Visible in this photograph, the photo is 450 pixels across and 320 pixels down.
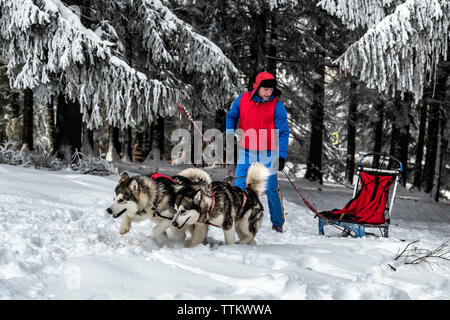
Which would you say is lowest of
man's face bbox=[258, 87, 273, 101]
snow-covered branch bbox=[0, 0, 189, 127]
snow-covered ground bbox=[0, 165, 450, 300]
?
snow-covered ground bbox=[0, 165, 450, 300]

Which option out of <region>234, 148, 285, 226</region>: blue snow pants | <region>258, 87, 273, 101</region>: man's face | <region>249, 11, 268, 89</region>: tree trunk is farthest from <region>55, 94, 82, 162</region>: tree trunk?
<region>258, 87, 273, 101</region>: man's face

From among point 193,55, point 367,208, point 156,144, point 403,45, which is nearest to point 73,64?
point 193,55

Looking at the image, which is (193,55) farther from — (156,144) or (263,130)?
(156,144)

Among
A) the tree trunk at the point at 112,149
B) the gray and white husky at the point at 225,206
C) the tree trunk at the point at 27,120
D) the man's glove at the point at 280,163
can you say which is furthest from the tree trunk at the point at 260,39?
the tree trunk at the point at 112,149

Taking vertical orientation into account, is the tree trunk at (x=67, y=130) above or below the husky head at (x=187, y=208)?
above

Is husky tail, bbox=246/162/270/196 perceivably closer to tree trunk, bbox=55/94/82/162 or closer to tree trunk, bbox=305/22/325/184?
tree trunk, bbox=55/94/82/162

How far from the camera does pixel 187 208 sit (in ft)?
13.4

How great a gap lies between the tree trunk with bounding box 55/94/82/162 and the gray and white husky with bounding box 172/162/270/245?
630 cm

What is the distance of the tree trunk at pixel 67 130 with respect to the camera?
377 inches

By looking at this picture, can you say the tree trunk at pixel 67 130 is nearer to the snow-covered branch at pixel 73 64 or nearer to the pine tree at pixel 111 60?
the pine tree at pixel 111 60

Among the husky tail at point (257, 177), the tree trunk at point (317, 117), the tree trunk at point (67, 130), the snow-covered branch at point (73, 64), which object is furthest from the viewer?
the tree trunk at point (317, 117)

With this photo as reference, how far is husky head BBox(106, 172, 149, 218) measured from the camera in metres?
4.16

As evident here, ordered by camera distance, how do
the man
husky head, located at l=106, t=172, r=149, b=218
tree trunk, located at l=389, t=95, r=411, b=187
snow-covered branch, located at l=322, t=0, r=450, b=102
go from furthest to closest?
1. tree trunk, located at l=389, t=95, r=411, b=187
2. snow-covered branch, located at l=322, t=0, r=450, b=102
3. the man
4. husky head, located at l=106, t=172, r=149, b=218

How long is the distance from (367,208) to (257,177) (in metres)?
2.31
